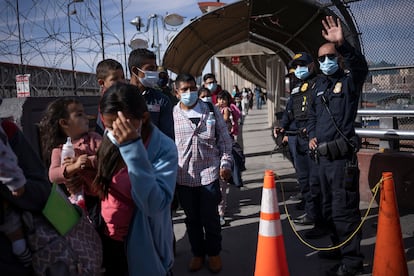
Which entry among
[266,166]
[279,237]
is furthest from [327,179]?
[266,166]

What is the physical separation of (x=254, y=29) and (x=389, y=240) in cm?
749

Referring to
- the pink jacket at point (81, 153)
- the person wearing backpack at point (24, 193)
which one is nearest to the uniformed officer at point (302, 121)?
the pink jacket at point (81, 153)

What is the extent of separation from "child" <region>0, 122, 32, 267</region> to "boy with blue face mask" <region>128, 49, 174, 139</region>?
1.79m

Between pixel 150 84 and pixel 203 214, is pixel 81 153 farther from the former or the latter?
pixel 203 214

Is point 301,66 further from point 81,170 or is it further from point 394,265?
point 81,170

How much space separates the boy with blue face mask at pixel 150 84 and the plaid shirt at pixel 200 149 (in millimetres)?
463

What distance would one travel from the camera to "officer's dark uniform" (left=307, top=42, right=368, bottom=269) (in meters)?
3.48

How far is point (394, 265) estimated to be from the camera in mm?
3139

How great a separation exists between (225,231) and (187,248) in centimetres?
71

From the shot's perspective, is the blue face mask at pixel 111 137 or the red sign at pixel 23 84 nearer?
the blue face mask at pixel 111 137

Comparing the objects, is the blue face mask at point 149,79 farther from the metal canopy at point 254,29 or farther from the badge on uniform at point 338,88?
the metal canopy at point 254,29

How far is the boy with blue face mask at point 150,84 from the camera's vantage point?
133 inches

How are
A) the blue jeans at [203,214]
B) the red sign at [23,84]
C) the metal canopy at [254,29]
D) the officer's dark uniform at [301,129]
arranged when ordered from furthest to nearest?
the metal canopy at [254,29], the red sign at [23,84], the officer's dark uniform at [301,129], the blue jeans at [203,214]

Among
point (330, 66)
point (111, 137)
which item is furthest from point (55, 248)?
point (330, 66)
